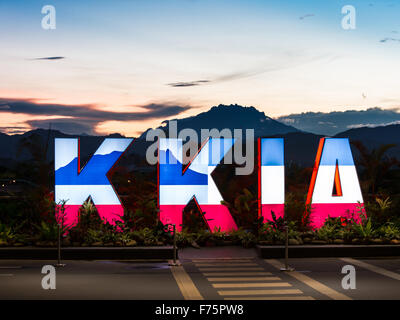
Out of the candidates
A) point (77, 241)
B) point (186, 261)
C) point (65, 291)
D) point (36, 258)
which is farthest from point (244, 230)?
point (65, 291)

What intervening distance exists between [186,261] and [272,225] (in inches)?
158

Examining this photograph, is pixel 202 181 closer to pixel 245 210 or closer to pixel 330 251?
pixel 245 210

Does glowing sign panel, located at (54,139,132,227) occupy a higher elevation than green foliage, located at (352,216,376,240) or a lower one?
higher

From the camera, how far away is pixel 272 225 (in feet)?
69.7

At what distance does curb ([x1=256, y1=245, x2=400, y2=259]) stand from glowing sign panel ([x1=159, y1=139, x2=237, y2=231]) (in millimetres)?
2994

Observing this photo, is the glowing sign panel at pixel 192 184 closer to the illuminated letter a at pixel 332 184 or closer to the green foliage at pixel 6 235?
the illuminated letter a at pixel 332 184

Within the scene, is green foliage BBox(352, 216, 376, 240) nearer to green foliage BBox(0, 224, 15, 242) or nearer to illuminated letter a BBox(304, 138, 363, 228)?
illuminated letter a BBox(304, 138, 363, 228)

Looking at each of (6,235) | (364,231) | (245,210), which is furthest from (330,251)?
(6,235)

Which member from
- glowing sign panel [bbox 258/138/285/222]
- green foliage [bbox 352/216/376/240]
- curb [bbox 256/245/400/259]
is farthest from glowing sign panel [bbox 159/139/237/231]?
green foliage [bbox 352/216/376/240]

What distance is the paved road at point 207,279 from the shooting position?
13383mm

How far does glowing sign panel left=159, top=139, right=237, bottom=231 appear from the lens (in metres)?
21.8

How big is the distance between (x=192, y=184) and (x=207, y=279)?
7.04m

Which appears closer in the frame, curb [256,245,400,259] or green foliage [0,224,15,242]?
curb [256,245,400,259]

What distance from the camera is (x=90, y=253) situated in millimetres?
18688
